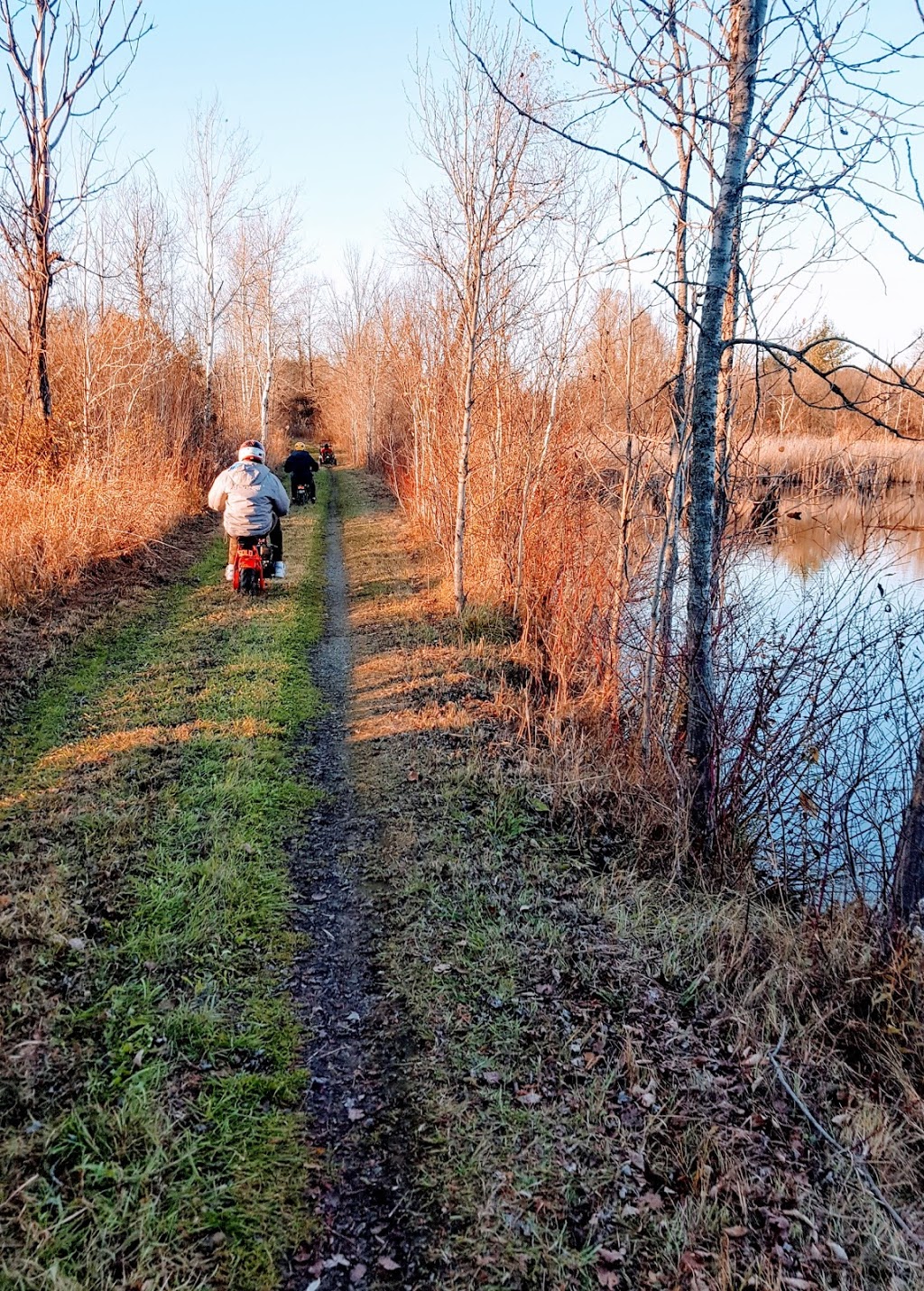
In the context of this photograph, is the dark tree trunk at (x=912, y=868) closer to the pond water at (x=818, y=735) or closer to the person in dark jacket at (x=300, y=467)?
the pond water at (x=818, y=735)

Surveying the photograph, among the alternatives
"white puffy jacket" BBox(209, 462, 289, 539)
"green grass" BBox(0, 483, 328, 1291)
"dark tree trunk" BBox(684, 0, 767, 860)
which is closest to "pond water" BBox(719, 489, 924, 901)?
"dark tree trunk" BBox(684, 0, 767, 860)

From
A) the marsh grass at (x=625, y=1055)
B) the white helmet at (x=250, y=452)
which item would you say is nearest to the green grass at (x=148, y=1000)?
the marsh grass at (x=625, y=1055)

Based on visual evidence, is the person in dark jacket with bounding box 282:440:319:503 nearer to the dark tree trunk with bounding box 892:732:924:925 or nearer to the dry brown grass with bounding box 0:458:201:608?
the dry brown grass with bounding box 0:458:201:608

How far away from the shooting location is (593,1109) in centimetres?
320

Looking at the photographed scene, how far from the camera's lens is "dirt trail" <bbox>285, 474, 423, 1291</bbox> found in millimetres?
2654

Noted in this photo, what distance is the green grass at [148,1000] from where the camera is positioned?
102 inches

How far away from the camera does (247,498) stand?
10.3 meters

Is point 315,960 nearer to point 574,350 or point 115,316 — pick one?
point 574,350

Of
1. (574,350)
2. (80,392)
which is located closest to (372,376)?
(80,392)

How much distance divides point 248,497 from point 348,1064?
8.26 metres

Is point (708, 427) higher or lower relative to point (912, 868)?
higher

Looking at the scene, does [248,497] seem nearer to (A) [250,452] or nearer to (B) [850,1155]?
(A) [250,452]

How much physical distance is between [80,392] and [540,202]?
893 centimetres

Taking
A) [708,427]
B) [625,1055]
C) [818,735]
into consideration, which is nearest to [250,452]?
[708,427]
